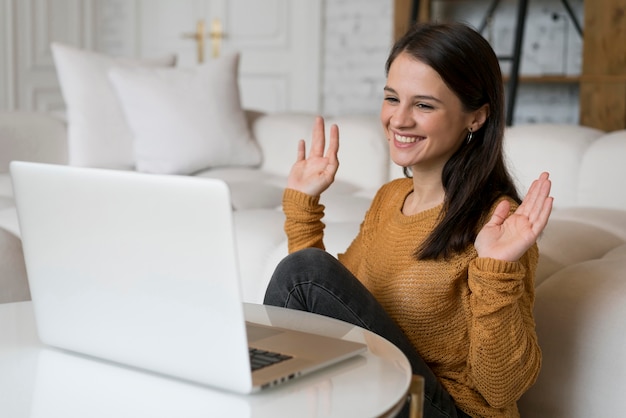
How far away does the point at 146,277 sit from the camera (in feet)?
3.22

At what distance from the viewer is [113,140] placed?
3.39m

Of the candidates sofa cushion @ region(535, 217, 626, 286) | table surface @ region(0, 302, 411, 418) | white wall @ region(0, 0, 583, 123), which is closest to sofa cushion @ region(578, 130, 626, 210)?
sofa cushion @ region(535, 217, 626, 286)

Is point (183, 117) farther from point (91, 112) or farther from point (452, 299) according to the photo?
point (452, 299)

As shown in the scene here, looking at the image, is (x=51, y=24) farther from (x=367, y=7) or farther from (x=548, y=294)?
(x=548, y=294)

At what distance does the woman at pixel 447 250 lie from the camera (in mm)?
1285

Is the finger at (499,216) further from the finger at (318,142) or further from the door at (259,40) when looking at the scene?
the door at (259,40)

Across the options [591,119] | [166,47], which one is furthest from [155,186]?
[166,47]

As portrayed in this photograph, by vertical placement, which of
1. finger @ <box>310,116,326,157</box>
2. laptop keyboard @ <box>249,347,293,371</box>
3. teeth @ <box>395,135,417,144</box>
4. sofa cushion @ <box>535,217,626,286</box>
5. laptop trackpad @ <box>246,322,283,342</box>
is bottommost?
sofa cushion @ <box>535,217,626,286</box>

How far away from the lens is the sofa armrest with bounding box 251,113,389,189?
3260mm

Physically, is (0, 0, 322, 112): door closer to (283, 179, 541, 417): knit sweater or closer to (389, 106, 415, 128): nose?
(283, 179, 541, 417): knit sweater

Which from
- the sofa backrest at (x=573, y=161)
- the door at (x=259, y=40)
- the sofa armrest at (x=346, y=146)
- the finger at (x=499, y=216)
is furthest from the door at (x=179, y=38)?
the finger at (x=499, y=216)

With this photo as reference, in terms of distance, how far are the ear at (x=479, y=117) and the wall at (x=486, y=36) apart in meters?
3.16

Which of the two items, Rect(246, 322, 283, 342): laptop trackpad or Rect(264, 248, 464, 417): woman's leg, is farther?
Rect(264, 248, 464, 417): woman's leg

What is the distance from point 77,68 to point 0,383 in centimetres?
250
